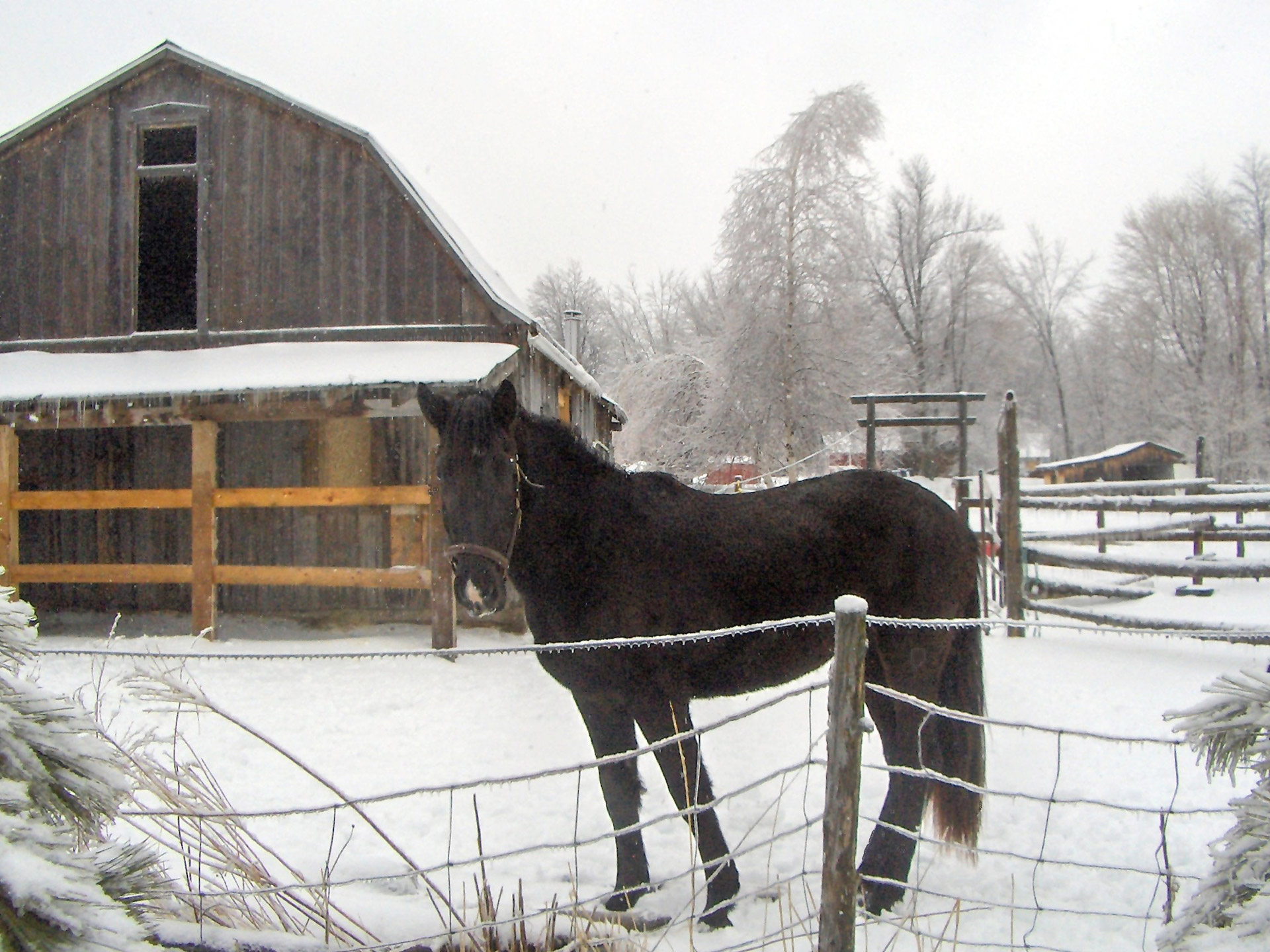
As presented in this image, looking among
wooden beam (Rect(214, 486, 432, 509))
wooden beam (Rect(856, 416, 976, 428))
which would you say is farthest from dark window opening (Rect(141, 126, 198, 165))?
wooden beam (Rect(856, 416, 976, 428))

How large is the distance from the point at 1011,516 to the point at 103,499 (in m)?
9.36

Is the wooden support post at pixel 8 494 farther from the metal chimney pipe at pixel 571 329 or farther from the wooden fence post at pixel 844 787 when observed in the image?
the wooden fence post at pixel 844 787

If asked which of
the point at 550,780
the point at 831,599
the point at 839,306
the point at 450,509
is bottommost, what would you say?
the point at 550,780

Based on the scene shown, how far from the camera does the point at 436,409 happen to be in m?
2.85

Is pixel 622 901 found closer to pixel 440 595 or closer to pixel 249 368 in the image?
pixel 440 595

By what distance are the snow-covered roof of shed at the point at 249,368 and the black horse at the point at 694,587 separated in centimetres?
389

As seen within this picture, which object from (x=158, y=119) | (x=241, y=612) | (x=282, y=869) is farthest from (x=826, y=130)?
(x=282, y=869)

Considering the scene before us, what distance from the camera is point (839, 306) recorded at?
16750 mm

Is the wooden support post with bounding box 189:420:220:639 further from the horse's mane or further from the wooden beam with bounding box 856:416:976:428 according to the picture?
the wooden beam with bounding box 856:416:976:428

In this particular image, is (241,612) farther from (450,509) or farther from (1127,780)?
(1127,780)

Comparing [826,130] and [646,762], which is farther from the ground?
[826,130]

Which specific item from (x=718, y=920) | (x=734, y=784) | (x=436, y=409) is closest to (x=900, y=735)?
(x=718, y=920)

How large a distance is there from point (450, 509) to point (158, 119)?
869 cm

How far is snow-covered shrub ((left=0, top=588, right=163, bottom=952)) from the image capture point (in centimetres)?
96
